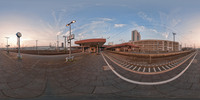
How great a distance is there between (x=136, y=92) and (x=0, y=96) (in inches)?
212

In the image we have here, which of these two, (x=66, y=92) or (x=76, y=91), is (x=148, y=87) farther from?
(x=66, y=92)

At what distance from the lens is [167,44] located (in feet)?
270

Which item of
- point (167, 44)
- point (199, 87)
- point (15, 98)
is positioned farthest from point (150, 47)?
point (15, 98)

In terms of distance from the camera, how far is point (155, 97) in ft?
9.84

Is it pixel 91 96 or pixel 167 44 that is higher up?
pixel 167 44

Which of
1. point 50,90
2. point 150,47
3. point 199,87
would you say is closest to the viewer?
point 50,90

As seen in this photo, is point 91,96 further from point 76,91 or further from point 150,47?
point 150,47

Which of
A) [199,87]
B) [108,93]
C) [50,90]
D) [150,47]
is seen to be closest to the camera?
[108,93]

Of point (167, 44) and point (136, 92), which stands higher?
point (167, 44)

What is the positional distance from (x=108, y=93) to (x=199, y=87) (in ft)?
14.7

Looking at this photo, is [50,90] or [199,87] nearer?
[50,90]

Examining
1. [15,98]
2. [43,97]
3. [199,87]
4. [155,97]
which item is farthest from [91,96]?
[199,87]

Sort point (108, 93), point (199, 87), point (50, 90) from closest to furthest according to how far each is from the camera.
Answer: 1. point (108, 93)
2. point (50, 90)
3. point (199, 87)

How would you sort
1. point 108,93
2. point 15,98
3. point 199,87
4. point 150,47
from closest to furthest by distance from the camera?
point 15,98, point 108,93, point 199,87, point 150,47
